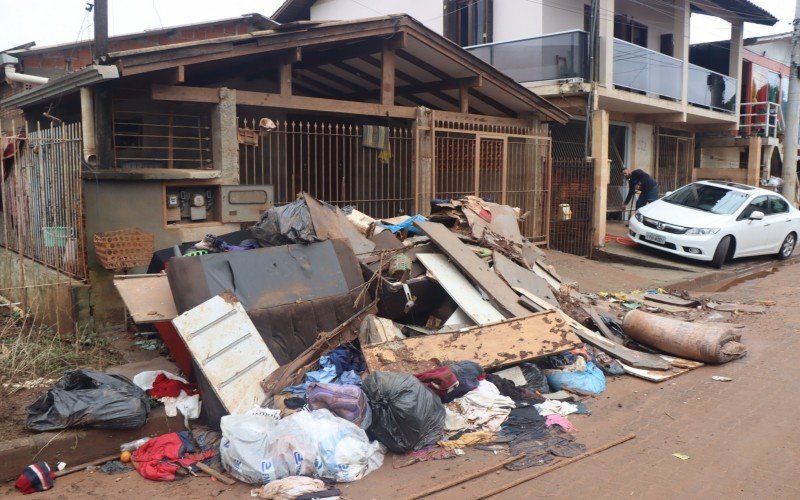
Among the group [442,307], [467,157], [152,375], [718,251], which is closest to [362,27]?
[467,157]

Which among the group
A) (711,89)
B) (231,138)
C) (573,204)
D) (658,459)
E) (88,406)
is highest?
(711,89)

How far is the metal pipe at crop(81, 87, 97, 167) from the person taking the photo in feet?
23.4

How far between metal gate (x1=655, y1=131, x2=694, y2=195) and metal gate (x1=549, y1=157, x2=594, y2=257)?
6996 mm

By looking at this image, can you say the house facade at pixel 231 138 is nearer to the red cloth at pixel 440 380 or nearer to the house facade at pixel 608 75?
the house facade at pixel 608 75

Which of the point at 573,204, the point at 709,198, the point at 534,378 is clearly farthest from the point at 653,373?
the point at 709,198

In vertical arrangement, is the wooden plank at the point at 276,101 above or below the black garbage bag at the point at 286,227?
above

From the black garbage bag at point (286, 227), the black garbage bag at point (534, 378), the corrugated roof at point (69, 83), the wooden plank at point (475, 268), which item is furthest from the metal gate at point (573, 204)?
the corrugated roof at point (69, 83)

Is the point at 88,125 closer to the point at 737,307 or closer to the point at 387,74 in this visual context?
the point at 387,74

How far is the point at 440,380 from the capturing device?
5.07 meters

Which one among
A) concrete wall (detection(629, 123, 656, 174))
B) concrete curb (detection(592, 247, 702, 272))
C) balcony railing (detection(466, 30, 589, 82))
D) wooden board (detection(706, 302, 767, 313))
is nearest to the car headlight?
→ concrete curb (detection(592, 247, 702, 272))

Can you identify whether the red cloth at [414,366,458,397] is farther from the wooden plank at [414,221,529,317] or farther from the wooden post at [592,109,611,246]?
the wooden post at [592,109,611,246]

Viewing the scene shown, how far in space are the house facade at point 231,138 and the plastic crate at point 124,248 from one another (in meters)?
0.08

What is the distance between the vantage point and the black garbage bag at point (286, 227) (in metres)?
6.50

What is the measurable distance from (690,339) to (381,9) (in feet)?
48.0
